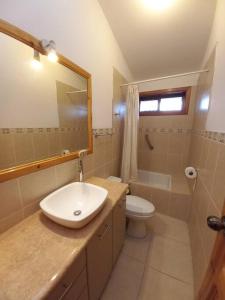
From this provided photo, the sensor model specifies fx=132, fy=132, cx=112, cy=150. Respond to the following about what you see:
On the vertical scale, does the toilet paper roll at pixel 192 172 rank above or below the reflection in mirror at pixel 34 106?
below

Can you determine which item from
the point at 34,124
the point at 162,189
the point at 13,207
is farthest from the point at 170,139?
the point at 13,207

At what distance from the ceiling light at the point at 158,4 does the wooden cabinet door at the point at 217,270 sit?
6.28 ft

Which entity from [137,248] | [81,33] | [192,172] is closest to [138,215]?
[137,248]

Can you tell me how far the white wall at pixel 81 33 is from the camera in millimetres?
802

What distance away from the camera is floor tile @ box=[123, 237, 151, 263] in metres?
1.41

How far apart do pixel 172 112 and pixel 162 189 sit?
147 cm

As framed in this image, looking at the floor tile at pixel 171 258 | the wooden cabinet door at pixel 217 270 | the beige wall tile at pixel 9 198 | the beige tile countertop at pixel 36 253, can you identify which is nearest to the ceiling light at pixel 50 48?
the beige wall tile at pixel 9 198

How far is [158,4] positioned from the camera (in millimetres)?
1354

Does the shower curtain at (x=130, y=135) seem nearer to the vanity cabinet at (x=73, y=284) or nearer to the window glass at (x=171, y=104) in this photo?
the window glass at (x=171, y=104)

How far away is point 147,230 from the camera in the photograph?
174cm

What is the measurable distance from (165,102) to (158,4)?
1525 millimetres

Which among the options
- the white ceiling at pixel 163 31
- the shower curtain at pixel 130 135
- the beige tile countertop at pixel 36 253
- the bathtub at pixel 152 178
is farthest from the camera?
the bathtub at pixel 152 178

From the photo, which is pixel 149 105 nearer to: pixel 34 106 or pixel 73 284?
pixel 34 106

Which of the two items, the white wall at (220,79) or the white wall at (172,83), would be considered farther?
the white wall at (172,83)
